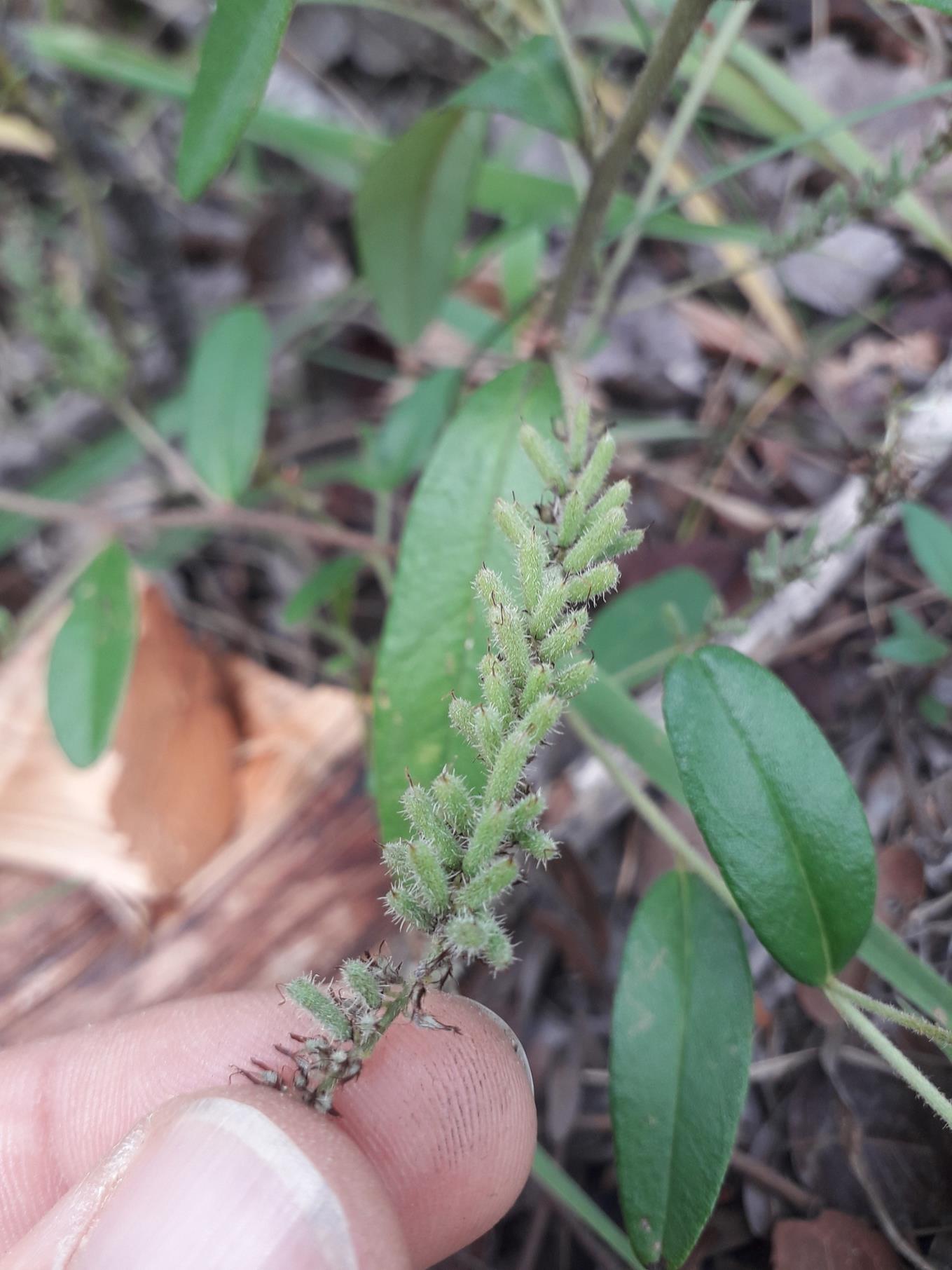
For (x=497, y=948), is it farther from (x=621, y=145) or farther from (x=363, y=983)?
(x=621, y=145)

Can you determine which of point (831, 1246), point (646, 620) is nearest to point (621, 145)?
point (646, 620)

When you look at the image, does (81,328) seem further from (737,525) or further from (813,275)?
(813,275)

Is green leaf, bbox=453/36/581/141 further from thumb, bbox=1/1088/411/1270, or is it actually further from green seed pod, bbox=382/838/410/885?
thumb, bbox=1/1088/411/1270

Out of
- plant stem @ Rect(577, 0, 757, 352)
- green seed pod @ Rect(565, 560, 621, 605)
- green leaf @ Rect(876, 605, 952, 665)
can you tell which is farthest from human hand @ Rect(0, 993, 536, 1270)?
plant stem @ Rect(577, 0, 757, 352)

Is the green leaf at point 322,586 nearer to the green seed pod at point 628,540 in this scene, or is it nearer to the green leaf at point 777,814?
the green leaf at point 777,814

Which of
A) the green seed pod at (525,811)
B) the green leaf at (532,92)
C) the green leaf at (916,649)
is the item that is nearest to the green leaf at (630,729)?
the green leaf at (916,649)
